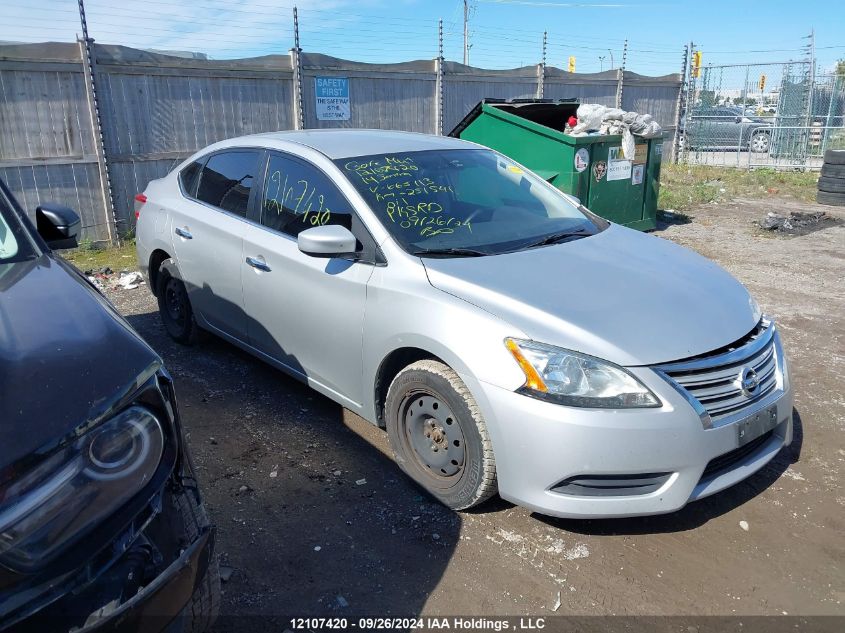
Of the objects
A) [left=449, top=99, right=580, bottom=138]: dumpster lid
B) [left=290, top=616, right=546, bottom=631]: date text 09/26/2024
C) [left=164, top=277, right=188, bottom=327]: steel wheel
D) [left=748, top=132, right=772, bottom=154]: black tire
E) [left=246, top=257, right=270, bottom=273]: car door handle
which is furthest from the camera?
[left=748, top=132, right=772, bottom=154]: black tire

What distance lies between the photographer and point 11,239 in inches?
103

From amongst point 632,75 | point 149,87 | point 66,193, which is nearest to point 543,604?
point 66,193

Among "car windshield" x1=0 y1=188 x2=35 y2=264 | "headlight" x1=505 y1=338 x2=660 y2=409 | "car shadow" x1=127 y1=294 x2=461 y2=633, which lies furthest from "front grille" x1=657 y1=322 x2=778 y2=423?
"car windshield" x1=0 y1=188 x2=35 y2=264

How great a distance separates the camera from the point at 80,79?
27.2 ft

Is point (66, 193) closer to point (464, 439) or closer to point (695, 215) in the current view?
point (464, 439)

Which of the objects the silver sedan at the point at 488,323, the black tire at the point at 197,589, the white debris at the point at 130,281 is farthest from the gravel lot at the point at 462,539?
the white debris at the point at 130,281

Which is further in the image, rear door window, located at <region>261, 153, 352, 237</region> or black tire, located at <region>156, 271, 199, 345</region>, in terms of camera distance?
black tire, located at <region>156, 271, 199, 345</region>

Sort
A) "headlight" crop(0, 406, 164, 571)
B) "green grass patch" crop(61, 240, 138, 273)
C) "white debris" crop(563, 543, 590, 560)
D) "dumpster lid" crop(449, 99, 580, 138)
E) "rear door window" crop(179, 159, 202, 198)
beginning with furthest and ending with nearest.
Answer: "dumpster lid" crop(449, 99, 580, 138) < "green grass patch" crop(61, 240, 138, 273) < "rear door window" crop(179, 159, 202, 198) < "white debris" crop(563, 543, 590, 560) < "headlight" crop(0, 406, 164, 571)

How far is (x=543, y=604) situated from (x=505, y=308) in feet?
3.86

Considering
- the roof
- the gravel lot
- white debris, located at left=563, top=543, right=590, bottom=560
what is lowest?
white debris, located at left=563, top=543, right=590, bottom=560

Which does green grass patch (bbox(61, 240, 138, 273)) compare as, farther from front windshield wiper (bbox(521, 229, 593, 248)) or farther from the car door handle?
front windshield wiper (bbox(521, 229, 593, 248))

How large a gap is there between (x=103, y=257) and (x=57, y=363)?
7449 millimetres

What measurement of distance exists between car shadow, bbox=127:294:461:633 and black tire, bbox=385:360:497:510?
16 cm

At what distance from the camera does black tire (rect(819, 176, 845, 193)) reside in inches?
469
